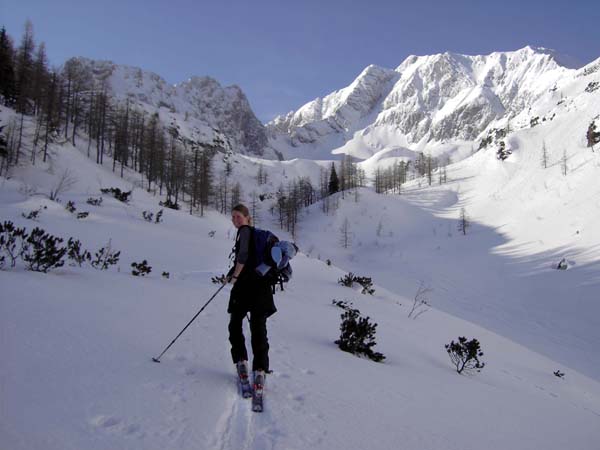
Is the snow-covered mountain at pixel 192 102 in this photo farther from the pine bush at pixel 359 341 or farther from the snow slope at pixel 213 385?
the pine bush at pixel 359 341

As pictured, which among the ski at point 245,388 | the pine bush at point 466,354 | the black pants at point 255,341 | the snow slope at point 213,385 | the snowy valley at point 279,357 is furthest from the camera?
the pine bush at point 466,354

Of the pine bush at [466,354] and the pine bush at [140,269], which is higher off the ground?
the pine bush at [140,269]

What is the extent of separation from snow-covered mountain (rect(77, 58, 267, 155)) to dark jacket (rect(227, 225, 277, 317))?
101714 mm

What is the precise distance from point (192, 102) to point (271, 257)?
189861 millimetres

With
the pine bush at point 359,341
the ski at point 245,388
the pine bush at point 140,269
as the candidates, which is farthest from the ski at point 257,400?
the pine bush at point 140,269

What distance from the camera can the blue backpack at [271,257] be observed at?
142 inches

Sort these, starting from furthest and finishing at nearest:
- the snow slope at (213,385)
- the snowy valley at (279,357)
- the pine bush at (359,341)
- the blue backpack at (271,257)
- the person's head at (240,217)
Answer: the pine bush at (359,341) < the person's head at (240,217) < the blue backpack at (271,257) < the snowy valley at (279,357) < the snow slope at (213,385)

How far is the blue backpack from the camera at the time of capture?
11.8 ft

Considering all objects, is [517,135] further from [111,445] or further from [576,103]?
[111,445]

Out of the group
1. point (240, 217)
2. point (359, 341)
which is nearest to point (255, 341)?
point (240, 217)

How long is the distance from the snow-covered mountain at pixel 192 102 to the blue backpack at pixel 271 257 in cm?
10166

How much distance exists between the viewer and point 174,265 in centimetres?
1106

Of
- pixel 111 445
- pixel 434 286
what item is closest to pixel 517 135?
pixel 434 286

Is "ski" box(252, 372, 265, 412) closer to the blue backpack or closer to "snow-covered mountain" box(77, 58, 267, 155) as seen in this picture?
the blue backpack
